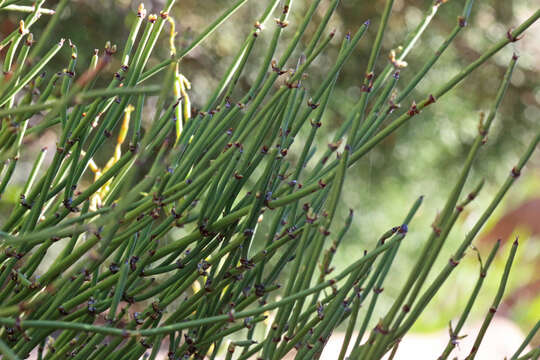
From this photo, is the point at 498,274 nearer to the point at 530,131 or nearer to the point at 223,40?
the point at 530,131

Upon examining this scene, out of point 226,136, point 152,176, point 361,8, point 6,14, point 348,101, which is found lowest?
point 152,176

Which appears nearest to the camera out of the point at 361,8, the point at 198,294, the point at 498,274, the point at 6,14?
the point at 198,294

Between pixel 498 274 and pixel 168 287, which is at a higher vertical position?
pixel 498 274

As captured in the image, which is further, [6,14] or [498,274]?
[498,274]

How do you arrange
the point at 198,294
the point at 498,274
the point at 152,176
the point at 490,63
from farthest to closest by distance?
the point at 498,274 < the point at 490,63 < the point at 198,294 < the point at 152,176

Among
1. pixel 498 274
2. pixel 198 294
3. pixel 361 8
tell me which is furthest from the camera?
pixel 498 274

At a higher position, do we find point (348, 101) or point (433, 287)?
point (348, 101)

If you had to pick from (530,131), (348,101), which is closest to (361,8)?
(348,101)

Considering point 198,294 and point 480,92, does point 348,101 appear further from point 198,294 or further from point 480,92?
point 198,294

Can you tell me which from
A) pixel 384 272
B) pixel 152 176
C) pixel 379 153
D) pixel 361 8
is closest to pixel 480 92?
pixel 379 153
